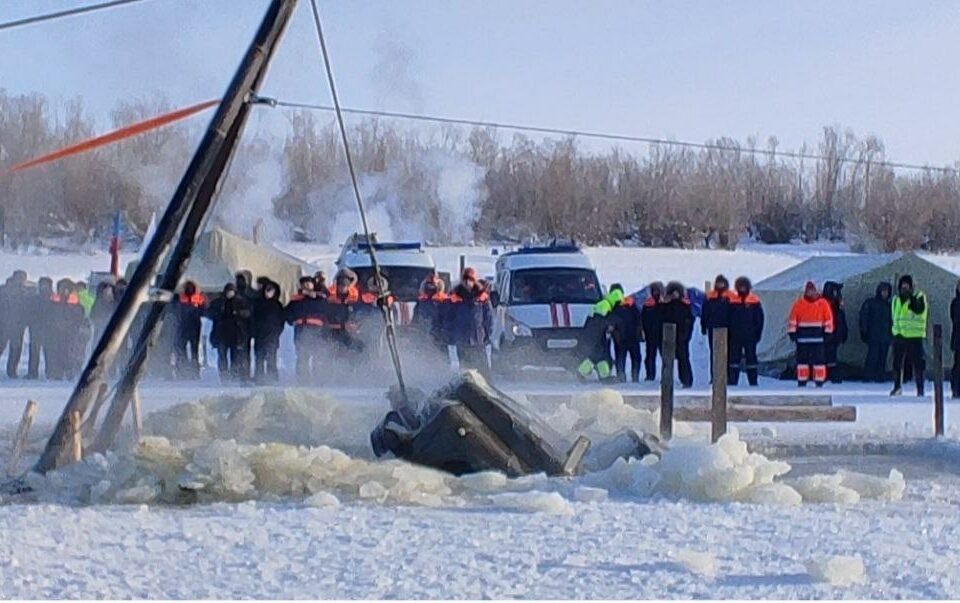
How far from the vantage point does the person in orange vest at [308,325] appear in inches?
853

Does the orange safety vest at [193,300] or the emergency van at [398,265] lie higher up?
the emergency van at [398,265]

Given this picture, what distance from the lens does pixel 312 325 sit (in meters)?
21.7

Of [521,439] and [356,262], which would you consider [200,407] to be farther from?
[356,262]

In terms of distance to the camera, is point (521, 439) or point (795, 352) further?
point (795, 352)

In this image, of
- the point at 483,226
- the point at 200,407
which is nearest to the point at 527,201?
the point at 483,226

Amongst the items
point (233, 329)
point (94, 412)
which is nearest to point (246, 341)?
point (233, 329)

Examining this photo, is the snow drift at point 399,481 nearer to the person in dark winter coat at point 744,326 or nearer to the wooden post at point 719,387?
the wooden post at point 719,387

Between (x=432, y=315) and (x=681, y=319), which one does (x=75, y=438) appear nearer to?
(x=432, y=315)

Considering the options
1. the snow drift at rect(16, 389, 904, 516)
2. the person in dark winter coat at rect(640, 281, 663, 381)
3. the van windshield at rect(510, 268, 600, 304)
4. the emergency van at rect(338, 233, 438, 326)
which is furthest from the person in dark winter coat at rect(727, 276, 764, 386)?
the snow drift at rect(16, 389, 904, 516)

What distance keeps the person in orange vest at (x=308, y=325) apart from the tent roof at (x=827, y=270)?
9.09m

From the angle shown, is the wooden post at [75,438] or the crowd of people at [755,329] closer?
the wooden post at [75,438]

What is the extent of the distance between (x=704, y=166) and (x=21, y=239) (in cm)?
4229

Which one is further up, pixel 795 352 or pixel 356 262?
pixel 356 262

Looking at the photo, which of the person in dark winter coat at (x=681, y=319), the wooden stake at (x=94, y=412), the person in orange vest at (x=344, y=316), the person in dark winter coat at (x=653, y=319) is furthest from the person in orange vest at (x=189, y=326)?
the wooden stake at (x=94, y=412)
